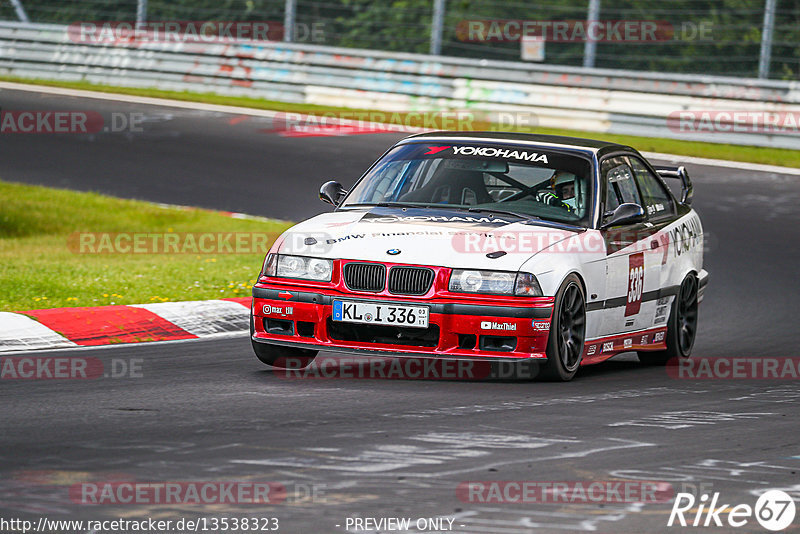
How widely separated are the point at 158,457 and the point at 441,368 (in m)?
3.33

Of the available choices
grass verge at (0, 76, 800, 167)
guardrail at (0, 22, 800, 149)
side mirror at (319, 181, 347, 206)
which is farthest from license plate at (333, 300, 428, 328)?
guardrail at (0, 22, 800, 149)

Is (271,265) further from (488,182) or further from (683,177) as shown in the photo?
(683,177)

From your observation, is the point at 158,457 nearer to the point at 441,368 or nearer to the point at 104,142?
the point at 441,368

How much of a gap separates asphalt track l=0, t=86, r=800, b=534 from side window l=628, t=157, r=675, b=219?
3.56ft

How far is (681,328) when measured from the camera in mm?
10211

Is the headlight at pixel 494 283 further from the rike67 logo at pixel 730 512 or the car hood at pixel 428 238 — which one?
the rike67 logo at pixel 730 512

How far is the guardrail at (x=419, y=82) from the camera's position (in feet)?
68.0

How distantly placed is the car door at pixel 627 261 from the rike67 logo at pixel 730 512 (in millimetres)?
3510

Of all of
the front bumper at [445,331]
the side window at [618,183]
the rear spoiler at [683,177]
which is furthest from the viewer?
the rear spoiler at [683,177]

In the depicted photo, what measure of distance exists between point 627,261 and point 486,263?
152 cm

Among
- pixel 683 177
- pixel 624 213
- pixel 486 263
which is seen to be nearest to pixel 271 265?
pixel 486 263

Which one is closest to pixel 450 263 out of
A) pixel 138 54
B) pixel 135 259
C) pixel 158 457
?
pixel 158 457

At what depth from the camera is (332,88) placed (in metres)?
23.8

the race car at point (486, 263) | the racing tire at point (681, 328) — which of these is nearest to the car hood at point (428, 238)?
the race car at point (486, 263)
